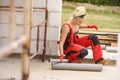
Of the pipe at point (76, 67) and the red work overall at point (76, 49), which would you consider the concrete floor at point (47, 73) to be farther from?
the red work overall at point (76, 49)

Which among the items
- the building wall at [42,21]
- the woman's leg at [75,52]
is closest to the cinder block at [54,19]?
the building wall at [42,21]

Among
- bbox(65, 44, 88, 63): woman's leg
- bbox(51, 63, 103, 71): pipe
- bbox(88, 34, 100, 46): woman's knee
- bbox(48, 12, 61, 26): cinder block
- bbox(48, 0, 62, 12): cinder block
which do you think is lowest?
bbox(51, 63, 103, 71): pipe

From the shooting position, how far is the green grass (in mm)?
11594

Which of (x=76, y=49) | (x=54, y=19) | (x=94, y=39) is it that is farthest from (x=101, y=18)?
(x=76, y=49)

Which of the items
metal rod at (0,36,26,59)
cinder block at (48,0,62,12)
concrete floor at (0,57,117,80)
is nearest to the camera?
metal rod at (0,36,26,59)

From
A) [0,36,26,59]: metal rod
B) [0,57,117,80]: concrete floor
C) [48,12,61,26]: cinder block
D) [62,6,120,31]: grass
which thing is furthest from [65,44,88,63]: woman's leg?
[62,6,120,31]: grass

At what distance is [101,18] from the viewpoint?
13.2 m

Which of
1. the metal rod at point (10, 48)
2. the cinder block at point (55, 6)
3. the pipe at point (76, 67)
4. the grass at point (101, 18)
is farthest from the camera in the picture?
the grass at point (101, 18)

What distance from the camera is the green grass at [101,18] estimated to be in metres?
11.6

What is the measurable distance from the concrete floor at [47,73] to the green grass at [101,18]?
5593 mm

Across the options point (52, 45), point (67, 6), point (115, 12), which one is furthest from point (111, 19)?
point (52, 45)

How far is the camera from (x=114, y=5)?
1564 centimetres

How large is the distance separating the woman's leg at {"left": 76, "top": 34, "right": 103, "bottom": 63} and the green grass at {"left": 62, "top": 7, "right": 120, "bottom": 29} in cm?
526

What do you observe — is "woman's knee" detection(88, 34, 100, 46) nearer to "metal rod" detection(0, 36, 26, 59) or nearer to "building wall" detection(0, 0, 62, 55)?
"building wall" detection(0, 0, 62, 55)
